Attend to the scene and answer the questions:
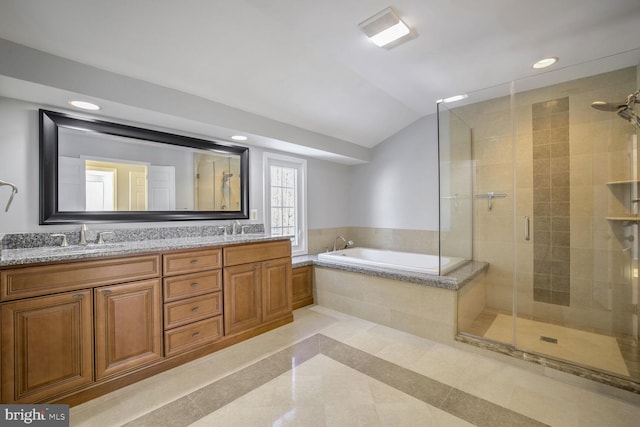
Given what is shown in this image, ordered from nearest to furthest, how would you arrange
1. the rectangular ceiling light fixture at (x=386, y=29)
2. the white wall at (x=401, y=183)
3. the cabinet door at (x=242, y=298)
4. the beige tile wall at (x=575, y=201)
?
the rectangular ceiling light fixture at (x=386, y=29), the beige tile wall at (x=575, y=201), the cabinet door at (x=242, y=298), the white wall at (x=401, y=183)

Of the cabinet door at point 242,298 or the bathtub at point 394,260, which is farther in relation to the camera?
the bathtub at point 394,260

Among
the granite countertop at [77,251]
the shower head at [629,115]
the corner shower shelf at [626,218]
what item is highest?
the shower head at [629,115]

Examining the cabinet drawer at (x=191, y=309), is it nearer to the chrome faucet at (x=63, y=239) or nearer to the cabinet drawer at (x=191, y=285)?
the cabinet drawer at (x=191, y=285)

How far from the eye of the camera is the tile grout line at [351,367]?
168 cm

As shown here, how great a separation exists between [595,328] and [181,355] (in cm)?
356

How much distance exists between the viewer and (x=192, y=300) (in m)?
2.31

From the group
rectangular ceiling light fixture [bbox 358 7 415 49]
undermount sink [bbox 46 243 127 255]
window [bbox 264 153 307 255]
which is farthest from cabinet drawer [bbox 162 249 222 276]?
rectangular ceiling light fixture [bbox 358 7 415 49]

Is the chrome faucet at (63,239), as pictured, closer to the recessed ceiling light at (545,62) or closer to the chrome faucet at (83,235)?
the chrome faucet at (83,235)

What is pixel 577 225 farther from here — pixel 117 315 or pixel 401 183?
pixel 117 315

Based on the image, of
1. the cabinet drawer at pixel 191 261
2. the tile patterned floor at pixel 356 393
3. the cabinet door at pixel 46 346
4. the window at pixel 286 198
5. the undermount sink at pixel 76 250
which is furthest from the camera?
the window at pixel 286 198

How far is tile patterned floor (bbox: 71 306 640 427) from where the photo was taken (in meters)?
1.66

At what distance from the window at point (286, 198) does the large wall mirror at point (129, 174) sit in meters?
0.48

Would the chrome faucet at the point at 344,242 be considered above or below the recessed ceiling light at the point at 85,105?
below

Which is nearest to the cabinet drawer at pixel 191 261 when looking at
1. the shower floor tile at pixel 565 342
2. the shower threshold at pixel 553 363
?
the shower threshold at pixel 553 363
